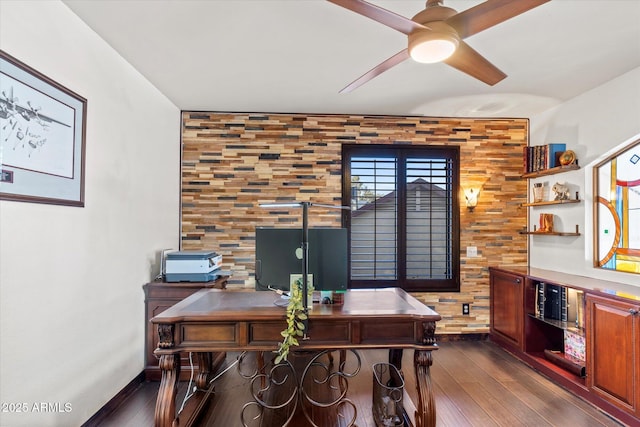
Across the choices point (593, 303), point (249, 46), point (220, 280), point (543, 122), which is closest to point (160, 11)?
point (249, 46)

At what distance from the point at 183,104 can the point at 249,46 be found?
5.12 feet

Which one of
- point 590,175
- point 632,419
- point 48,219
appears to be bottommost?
point 632,419

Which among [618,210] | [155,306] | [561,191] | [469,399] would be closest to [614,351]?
[469,399]

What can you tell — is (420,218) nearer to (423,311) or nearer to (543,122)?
(543,122)

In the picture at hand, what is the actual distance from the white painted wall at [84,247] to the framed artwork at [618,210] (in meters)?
4.23

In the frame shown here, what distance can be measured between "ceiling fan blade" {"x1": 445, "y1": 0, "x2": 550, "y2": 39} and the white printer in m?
2.59

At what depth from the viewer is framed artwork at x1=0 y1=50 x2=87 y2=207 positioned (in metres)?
1.53

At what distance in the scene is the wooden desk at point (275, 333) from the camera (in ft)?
5.88

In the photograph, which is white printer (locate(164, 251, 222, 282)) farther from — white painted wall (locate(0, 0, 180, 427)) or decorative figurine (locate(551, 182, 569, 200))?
decorative figurine (locate(551, 182, 569, 200))

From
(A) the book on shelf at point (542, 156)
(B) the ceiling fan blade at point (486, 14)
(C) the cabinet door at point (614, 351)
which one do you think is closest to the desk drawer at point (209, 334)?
(B) the ceiling fan blade at point (486, 14)

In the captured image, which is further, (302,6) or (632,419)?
(632,419)

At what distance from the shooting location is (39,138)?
1723 millimetres

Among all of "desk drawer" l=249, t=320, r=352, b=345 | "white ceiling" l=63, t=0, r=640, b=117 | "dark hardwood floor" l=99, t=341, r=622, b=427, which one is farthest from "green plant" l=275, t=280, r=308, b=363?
"white ceiling" l=63, t=0, r=640, b=117

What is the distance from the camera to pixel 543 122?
11.9 feet
